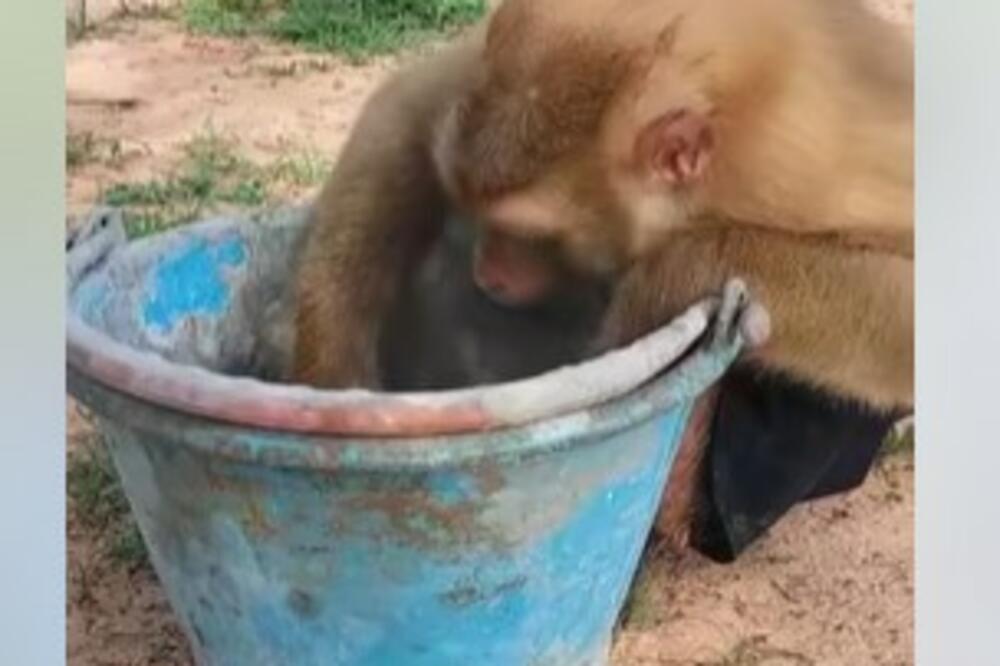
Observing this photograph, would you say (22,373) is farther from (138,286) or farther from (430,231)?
(430,231)

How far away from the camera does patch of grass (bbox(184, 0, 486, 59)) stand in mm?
1511

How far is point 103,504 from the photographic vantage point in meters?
1.52

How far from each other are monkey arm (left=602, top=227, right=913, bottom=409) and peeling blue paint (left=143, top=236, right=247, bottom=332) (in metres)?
0.32

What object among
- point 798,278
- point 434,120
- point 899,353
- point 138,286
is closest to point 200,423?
point 138,286

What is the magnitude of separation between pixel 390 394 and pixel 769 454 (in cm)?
36

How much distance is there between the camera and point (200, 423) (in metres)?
1.35

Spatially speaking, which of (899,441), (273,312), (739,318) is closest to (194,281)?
(273,312)

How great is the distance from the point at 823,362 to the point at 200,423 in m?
0.50

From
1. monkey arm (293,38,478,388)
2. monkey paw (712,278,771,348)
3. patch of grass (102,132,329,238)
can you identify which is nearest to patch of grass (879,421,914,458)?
monkey paw (712,278,771,348)

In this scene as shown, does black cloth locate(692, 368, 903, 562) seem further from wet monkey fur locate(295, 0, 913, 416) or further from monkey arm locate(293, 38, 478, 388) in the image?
monkey arm locate(293, 38, 478, 388)

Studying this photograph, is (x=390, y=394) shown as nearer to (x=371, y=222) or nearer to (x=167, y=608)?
(x=371, y=222)

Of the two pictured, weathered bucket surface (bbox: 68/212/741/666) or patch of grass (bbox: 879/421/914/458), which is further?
patch of grass (bbox: 879/421/914/458)

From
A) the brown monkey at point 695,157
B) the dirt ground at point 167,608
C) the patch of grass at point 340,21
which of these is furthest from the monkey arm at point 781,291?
the patch of grass at point 340,21

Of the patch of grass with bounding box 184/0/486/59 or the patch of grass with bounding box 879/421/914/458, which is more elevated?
the patch of grass with bounding box 184/0/486/59
